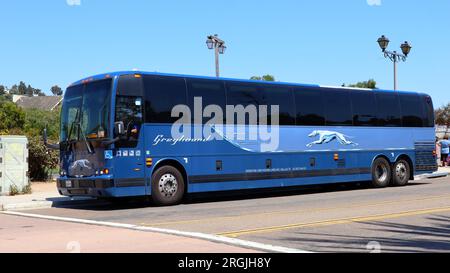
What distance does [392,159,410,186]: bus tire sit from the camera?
2261 cm

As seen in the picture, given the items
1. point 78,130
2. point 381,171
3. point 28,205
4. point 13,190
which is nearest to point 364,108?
point 381,171

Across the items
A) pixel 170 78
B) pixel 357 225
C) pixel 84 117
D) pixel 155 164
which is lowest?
pixel 357 225

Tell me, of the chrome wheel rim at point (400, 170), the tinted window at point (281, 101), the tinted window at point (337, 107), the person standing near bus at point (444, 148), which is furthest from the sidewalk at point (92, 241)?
the person standing near bus at point (444, 148)

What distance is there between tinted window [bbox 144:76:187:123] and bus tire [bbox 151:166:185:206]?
1.38 metres

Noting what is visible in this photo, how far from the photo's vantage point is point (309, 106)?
65.2ft

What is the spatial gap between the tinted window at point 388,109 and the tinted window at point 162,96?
8701mm

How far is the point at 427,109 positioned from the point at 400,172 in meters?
3.00

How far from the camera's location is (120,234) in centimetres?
1050

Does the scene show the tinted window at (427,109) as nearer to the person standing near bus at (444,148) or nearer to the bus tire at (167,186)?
the person standing near bus at (444,148)

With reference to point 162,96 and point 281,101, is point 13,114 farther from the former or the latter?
point 162,96

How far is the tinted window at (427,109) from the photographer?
23797mm
